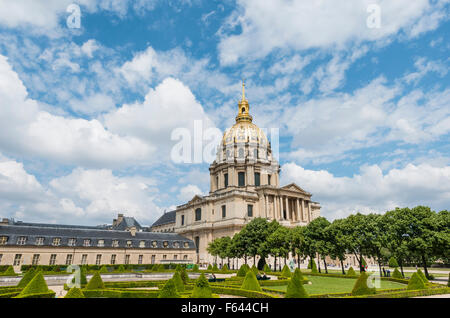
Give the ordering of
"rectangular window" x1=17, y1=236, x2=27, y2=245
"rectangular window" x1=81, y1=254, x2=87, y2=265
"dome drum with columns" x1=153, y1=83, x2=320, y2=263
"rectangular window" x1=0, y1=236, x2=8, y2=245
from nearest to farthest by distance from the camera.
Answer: "rectangular window" x1=0, y1=236, x2=8, y2=245, "rectangular window" x1=17, y1=236, x2=27, y2=245, "rectangular window" x1=81, y1=254, x2=87, y2=265, "dome drum with columns" x1=153, y1=83, x2=320, y2=263

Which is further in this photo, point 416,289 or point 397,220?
point 397,220

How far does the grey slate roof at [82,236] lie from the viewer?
4794 cm

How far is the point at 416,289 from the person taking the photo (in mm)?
21328

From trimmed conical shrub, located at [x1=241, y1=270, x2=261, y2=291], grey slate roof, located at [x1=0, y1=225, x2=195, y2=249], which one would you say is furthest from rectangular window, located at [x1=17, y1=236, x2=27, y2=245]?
trimmed conical shrub, located at [x1=241, y1=270, x2=261, y2=291]

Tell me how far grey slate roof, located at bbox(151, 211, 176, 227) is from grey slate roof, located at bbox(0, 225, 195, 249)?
33.9m

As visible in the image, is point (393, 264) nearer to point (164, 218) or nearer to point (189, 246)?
point (189, 246)

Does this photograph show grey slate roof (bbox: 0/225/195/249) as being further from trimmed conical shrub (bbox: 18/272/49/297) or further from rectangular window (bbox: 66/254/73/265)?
trimmed conical shrub (bbox: 18/272/49/297)

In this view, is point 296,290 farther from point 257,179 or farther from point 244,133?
point 244,133

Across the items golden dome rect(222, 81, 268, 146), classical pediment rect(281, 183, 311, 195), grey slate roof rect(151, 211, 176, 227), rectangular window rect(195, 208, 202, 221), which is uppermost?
golden dome rect(222, 81, 268, 146)

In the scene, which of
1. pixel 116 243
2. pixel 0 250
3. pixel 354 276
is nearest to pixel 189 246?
pixel 116 243

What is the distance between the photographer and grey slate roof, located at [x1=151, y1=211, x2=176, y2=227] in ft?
329

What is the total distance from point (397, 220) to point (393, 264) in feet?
40.4

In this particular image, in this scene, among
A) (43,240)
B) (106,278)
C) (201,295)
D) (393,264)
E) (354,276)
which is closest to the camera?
(201,295)
